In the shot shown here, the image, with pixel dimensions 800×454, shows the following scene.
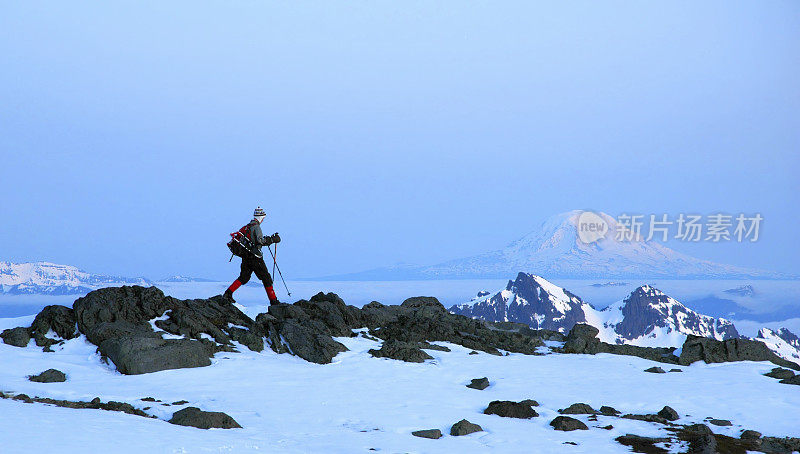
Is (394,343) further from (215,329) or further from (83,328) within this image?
(83,328)

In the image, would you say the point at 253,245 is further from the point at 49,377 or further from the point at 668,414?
the point at 668,414

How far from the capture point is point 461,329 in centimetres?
2453

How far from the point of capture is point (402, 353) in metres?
19.4

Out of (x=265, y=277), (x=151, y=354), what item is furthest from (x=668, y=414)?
(x=265, y=277)

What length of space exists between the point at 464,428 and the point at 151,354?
8850mm

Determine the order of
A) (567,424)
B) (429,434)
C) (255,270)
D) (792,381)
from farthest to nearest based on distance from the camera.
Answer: (255,270), (792,381), (567,424), (429,434)

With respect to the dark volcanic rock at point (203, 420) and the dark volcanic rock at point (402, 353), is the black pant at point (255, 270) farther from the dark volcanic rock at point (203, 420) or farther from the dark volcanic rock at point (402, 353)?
the dark volcanic rock at point (203, 420)

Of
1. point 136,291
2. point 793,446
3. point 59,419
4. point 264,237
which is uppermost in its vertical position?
point 264,237

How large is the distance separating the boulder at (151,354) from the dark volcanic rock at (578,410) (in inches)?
366

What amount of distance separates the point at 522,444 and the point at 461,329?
1281 cm

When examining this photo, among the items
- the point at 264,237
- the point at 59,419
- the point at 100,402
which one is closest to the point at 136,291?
the point at 264,237

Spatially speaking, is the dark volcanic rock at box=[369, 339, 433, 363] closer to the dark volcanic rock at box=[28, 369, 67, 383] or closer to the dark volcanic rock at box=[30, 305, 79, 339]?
the dark volcanic rock at box=[28, 369, 67, 383]

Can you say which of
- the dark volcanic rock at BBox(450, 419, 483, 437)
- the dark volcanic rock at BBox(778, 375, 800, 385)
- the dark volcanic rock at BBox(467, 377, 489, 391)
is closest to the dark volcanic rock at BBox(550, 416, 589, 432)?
the dark volcanic rock at BBox(450, 419, 483, 437)

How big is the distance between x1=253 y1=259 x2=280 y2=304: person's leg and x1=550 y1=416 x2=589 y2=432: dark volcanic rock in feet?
41.7
